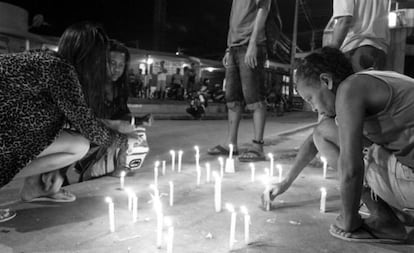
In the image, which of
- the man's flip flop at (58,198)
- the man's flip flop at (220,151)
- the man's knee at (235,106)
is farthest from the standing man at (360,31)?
the man's flip flop at (58,198)

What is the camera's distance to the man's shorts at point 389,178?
182 cm

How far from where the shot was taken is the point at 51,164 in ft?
7.41

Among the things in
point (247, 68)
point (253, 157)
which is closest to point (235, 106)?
point (247, 68)

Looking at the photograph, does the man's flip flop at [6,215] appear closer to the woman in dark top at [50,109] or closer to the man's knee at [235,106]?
the woman in dark top at [50,109]

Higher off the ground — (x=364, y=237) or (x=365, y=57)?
(x=365, y=57)

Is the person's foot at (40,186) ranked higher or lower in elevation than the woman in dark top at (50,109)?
lower

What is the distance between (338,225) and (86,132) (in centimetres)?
149

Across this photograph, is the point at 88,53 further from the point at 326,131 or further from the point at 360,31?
the point at 360,31

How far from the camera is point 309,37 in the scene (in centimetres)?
2714

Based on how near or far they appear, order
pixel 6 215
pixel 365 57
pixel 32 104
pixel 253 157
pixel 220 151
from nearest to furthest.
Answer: pixel 32 104
pixel 6 215
pixel 365 57
pixel 253 157
pixel 220 151

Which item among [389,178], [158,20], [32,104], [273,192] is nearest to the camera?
[389,178]

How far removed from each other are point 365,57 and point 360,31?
244 millimetres

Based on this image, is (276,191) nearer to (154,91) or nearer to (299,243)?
(299,243)

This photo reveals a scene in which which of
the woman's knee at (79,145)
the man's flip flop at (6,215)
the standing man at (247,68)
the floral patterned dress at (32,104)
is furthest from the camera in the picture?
the standing man at (247,68)
